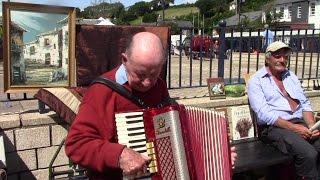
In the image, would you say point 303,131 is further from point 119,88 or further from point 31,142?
point 119,88

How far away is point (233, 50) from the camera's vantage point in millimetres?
6555

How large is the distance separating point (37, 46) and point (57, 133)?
2.87 feet

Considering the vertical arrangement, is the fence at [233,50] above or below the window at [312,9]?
below

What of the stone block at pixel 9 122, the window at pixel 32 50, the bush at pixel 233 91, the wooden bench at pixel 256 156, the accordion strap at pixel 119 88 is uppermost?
the window at pixel 32 50

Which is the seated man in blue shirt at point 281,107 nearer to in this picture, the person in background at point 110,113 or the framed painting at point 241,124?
the framed painting at point 241,124

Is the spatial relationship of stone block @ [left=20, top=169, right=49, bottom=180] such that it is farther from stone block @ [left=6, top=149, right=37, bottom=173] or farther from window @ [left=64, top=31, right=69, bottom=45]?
window @ [left=64, top=31, right=69, bottom=45]

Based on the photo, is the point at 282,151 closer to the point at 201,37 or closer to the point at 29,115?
the point at 201,37

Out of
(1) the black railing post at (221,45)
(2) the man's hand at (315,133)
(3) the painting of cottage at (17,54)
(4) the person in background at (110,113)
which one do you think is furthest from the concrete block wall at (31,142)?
(2) the man's hand at (315,133)

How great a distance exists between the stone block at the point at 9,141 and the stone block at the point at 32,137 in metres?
0.05

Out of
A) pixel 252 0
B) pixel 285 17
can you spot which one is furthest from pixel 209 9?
pixel 285 17

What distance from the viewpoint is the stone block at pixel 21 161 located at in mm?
4359

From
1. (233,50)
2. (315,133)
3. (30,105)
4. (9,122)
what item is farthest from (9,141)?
(233,50)

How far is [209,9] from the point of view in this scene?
115 meters

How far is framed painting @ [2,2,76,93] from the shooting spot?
4.28 metres
